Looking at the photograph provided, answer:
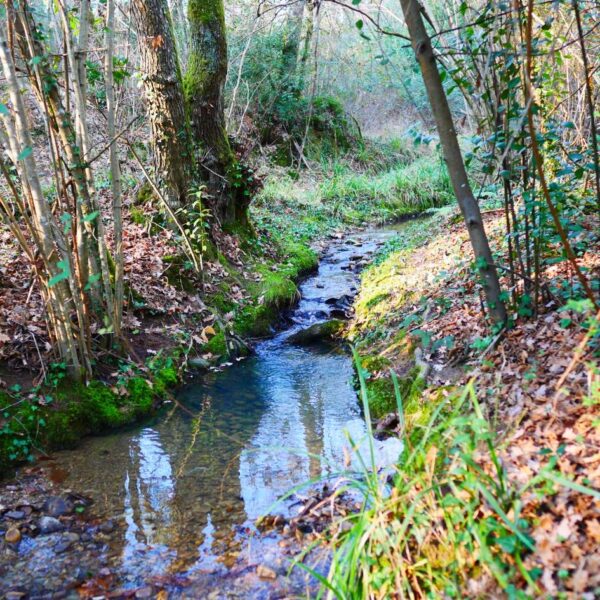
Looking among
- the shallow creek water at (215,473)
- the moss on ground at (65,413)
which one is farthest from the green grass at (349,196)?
the moss on ground at (65,413)

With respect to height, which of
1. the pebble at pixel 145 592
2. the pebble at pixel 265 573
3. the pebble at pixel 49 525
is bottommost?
the pebble at pixel 265 573

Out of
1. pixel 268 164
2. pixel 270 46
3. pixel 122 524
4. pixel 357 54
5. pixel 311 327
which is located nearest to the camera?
pixel 122 524

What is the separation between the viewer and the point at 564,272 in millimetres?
4184

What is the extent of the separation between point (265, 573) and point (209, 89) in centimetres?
721

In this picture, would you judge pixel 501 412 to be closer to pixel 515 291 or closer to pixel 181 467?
pixel 515 291

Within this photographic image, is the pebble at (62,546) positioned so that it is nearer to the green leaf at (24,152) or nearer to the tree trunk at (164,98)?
the green leaf at (24,152)

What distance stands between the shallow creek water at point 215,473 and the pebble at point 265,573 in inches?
0.7

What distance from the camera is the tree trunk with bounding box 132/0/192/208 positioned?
23.4 feet

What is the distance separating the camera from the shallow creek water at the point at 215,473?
3.13 m

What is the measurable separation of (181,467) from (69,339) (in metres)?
1.54

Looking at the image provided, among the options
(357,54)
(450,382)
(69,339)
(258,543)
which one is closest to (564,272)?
(450,382)

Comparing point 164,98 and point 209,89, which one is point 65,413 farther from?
point 209,89

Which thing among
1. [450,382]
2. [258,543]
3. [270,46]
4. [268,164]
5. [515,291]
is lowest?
[258,543]

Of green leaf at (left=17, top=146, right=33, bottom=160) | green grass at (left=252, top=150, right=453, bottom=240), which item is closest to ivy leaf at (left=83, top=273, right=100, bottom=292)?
green leaf at (left=17, top=146, right=33, bottom=160)
